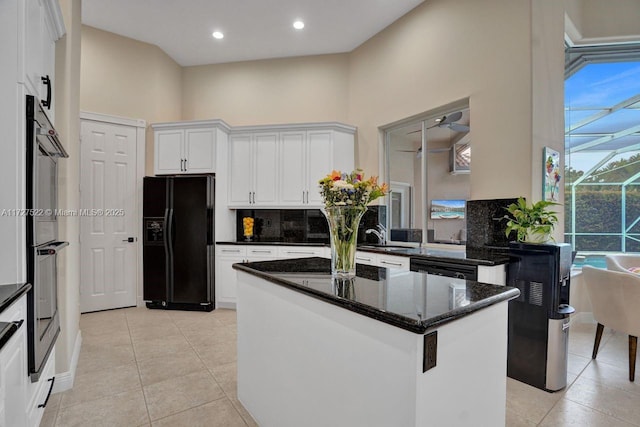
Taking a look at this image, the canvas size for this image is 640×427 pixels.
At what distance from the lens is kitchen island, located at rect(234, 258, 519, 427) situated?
110cm

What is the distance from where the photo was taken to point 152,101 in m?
4.71

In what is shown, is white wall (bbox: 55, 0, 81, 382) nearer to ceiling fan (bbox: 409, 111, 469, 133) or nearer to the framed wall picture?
ceiling fan (bbox: 409, 111, 469, 133)

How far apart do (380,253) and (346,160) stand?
64.3 inches

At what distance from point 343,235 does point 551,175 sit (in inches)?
95.1

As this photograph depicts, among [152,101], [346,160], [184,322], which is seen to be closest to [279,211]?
[346,160]

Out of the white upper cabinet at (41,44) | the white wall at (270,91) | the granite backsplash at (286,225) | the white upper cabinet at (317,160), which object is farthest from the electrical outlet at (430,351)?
the white wall at (270,91)

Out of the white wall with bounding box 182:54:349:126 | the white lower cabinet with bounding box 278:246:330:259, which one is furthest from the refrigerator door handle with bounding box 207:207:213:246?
the white wall with bounding box 182:54:349:126

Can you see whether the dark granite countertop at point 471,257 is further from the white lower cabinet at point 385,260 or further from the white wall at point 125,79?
the white wall at point 125,79

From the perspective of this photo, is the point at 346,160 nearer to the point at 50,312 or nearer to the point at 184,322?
the point at 184,322

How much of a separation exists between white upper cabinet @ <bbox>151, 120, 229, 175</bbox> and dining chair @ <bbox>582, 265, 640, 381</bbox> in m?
4.24

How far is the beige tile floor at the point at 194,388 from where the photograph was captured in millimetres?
2070

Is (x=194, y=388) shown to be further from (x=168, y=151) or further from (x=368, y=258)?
(x=168, y=151)

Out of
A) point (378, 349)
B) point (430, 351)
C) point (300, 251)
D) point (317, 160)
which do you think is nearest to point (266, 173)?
point (317, 160)

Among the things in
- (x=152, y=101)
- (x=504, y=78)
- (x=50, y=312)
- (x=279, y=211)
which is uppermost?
(x=152, y=101)
